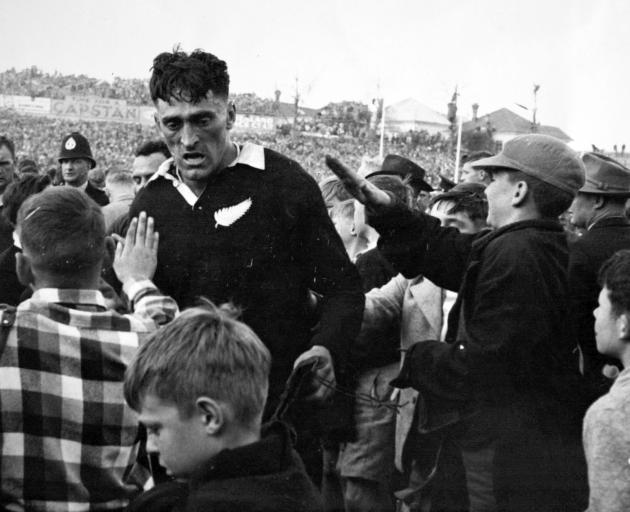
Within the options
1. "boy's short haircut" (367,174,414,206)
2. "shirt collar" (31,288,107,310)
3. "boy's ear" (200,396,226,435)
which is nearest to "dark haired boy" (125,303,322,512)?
"boy's ear" (200,396,226,435)

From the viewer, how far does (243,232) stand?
3090 millimetres

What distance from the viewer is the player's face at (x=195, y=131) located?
3.08 m

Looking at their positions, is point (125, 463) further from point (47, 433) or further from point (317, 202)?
point (317, 202)

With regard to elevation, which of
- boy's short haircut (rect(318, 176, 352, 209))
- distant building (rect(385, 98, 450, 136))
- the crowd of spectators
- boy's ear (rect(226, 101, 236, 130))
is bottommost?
Answer: boy's short haircut (rect(318, 176, 352, 209))

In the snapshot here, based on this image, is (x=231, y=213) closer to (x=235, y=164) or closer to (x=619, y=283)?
(x=235, y=164)

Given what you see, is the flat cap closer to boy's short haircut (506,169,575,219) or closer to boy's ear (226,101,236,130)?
boy's short haircut (506,169,575,219)

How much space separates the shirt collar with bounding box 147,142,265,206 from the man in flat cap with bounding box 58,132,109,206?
4.74 m

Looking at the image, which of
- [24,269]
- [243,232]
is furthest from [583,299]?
[24,269]

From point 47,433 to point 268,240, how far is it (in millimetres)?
1050

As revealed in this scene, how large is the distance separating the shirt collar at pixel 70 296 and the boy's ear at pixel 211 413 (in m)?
0.79

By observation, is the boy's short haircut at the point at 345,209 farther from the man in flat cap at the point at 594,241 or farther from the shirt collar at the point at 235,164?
the shirt collar at the point at 235,164

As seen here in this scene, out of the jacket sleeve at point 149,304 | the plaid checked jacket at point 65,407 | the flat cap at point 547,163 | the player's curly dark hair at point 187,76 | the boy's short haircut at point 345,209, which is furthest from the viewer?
the boy's short haircut at point 345,209

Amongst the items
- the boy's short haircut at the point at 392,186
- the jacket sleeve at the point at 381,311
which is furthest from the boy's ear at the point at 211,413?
the boy's short haircut at the point at 392,186

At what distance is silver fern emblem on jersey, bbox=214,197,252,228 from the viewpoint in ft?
10.2
